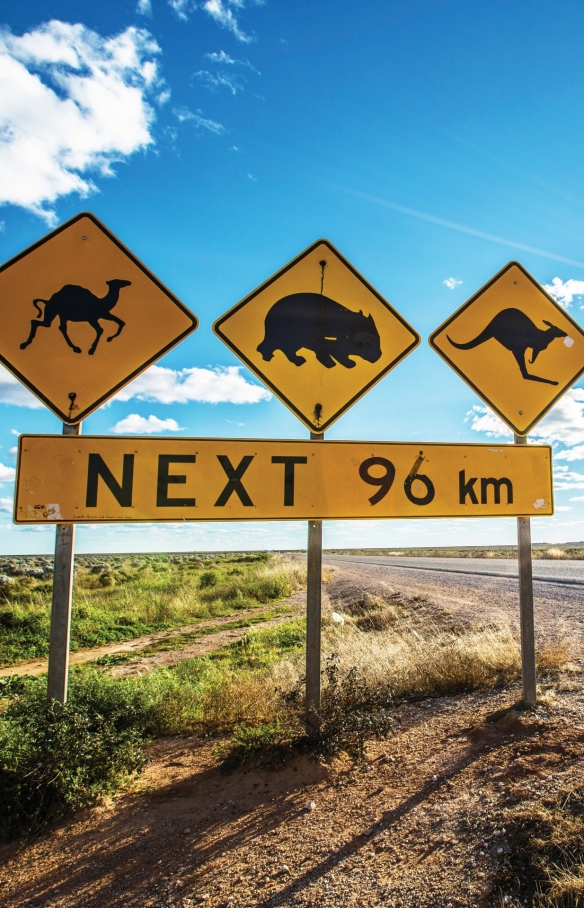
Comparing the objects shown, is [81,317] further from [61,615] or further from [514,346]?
Answer: [514,346]

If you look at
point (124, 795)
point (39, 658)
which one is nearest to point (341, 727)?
point (124, 795)

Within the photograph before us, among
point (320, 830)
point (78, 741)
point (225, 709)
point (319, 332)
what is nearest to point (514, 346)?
point (319, 332)

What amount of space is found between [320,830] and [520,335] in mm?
4078

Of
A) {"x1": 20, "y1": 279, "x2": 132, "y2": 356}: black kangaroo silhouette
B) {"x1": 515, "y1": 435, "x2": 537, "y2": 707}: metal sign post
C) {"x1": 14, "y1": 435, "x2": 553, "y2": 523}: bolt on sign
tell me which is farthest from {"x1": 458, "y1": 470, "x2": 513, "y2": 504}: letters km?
{"x1": 20, "y1": 279, "x2": 132, "y2": 356}: black kangaroo silhouette

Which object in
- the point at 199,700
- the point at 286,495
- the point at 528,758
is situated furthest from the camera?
the point at 199,700

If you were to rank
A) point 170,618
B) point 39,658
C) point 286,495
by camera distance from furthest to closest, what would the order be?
1. point 170,618
2. point 39,658
3. point 286,495

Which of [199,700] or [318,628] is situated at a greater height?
[318,628]

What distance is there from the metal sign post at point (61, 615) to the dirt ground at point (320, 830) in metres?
0.79

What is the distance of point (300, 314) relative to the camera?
416 centimetres

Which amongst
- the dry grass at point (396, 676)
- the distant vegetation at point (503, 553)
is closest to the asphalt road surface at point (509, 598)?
the dry grass at point (396, 676)

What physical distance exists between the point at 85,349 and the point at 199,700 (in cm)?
367

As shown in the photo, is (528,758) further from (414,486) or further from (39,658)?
(39,658)

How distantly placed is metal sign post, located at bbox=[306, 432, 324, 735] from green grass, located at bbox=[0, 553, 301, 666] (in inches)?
352

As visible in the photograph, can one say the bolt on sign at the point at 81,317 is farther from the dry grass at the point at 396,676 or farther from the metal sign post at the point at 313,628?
the dry grass at the point at 396,676
